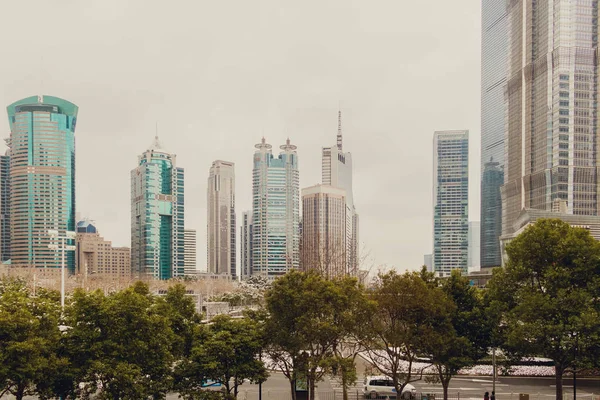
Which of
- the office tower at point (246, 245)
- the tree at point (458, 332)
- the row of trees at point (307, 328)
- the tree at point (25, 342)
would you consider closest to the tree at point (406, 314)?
the row of trees at point (307, 328)

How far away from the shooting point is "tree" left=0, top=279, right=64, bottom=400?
1612cm

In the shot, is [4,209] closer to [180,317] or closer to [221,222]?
[221,222]

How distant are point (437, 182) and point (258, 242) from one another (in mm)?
68467

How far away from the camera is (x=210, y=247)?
607ft

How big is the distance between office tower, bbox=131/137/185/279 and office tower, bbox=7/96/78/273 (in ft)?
74.3

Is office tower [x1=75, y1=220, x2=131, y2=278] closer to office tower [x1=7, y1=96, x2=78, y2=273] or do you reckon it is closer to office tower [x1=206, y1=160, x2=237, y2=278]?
office tower [x1=7, y1=96, x2=78, y2=273]

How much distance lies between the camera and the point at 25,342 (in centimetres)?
1619

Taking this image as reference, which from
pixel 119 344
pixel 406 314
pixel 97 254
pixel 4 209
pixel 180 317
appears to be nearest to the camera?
→ pixel 119 344

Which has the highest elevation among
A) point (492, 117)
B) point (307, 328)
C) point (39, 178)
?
point (492, 117)

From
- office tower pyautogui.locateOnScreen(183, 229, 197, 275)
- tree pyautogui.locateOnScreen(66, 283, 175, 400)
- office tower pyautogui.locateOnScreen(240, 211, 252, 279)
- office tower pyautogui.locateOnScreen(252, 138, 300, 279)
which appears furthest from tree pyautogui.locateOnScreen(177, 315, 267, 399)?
office tower pyautogui.locateOnScreen(183, 229, 197, 275)

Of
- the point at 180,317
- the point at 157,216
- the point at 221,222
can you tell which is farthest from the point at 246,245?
the point at 180,317

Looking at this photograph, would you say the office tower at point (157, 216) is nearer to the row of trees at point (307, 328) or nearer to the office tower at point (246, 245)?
the office tower at point (246, 245)

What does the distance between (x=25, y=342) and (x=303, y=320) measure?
9692 mm

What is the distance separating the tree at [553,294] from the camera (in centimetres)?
1805
